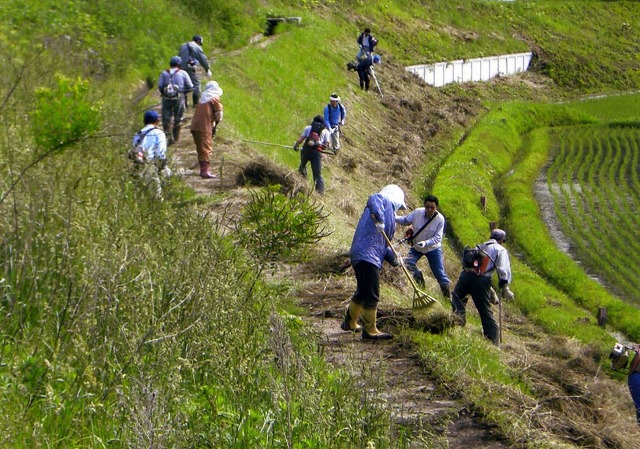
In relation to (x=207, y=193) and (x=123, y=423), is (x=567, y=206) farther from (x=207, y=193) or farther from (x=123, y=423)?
(x=123, y=423)

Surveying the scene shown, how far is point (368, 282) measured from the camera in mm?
11078

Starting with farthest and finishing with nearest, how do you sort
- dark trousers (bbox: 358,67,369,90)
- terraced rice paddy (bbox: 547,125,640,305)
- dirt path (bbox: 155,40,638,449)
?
dark trousers (bbox: 358,67,369,90)
terraced rice paddy (bbox: 547,125,640,305)
dirt path (bbox: 155,40,638,449)

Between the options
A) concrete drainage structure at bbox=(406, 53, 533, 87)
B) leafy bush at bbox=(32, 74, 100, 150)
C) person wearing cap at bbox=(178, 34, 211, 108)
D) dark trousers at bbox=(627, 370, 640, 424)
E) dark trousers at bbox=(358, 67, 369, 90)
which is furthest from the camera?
concrete drainage structure at bbox=(406, 53, 533, 87)

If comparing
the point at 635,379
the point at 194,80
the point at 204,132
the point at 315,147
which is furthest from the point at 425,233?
the point at 194,80

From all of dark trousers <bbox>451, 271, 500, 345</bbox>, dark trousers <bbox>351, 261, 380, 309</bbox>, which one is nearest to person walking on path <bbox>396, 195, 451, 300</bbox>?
dark trousers <bbox>451, 271, 500, 345</bbox>

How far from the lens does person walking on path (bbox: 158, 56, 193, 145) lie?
19.5 m

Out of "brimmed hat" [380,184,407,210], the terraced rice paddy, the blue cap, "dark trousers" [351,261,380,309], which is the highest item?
"brimmed hat" [380,184,407,210]

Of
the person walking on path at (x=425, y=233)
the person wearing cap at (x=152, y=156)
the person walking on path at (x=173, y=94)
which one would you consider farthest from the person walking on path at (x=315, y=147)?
the person wearing cap at (x=152, y=156)

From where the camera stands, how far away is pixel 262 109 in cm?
2831

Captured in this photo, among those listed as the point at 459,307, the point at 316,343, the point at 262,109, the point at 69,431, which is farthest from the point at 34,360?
the point at 262,109

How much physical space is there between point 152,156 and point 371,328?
13.1ft

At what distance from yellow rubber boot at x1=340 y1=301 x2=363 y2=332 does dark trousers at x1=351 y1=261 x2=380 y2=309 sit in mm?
194

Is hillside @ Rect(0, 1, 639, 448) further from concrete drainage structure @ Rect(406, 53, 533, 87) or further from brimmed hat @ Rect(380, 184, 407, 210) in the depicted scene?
concrete drainage structure @ Rect(406, 53, 533, 87)

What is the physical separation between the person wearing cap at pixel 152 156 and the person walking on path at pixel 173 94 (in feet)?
16.3
